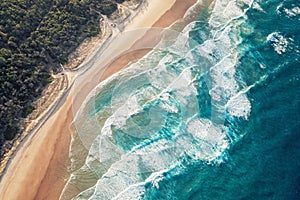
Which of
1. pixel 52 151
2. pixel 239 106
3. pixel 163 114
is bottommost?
pixel 239 106

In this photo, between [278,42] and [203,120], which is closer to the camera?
[203,120]

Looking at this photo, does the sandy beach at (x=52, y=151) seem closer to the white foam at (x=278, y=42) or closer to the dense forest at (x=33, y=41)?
the dense forest at (x=33, y=41)

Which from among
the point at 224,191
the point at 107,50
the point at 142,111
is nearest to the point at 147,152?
the point at 142,111

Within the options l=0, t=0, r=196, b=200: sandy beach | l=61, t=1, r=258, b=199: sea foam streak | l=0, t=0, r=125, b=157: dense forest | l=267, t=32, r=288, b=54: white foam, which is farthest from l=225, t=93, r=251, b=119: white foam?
l=0, t=0, r=125, b=157: dense forest

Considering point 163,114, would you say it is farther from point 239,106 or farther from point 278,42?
point 278,42

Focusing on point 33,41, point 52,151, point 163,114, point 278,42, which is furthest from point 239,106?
point 33,41

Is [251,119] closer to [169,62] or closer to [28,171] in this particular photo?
[169,62]

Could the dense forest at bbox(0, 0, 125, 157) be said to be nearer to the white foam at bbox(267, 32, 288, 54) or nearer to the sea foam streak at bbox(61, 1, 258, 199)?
the sea foam streak at bbox(61, 1, 258, 199)
